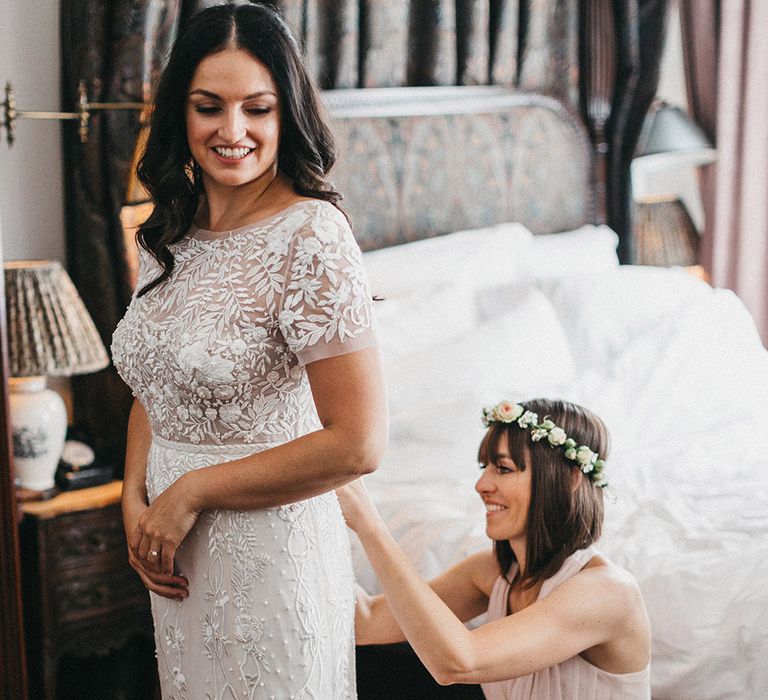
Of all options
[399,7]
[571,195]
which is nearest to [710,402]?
[571,195]

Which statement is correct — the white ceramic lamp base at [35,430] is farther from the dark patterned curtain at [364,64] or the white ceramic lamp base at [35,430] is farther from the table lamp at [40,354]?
the dark patterned curtain at [364,64]

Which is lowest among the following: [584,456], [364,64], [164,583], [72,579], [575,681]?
[72,579]

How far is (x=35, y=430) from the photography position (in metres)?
2.30

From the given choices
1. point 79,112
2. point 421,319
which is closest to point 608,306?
point 421,319

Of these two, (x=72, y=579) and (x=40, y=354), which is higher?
(x=40, y=354)

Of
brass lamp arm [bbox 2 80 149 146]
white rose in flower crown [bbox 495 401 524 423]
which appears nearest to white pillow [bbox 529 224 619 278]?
brass lamp arm [bbox 2 80 149 146]

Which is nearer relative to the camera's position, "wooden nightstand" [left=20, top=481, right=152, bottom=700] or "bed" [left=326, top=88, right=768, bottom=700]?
"bed" [left=326, top=88, right=768, bottom=700]

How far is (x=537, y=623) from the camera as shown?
1435 millimetres

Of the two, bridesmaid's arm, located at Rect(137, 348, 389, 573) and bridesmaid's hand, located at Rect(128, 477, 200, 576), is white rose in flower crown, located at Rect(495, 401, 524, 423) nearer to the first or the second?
bridesmaid's arm, located at Rect(137, 348, 389, 573)

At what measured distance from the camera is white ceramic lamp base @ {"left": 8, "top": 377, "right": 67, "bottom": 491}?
2291 mm

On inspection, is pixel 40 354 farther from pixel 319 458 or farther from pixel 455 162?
pixel 455 162

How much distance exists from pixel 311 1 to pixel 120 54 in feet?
2.19

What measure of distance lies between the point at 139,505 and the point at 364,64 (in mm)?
2017

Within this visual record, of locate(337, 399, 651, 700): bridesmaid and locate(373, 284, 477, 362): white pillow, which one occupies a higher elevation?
locate(373, 284, 477, 362): white pillow
